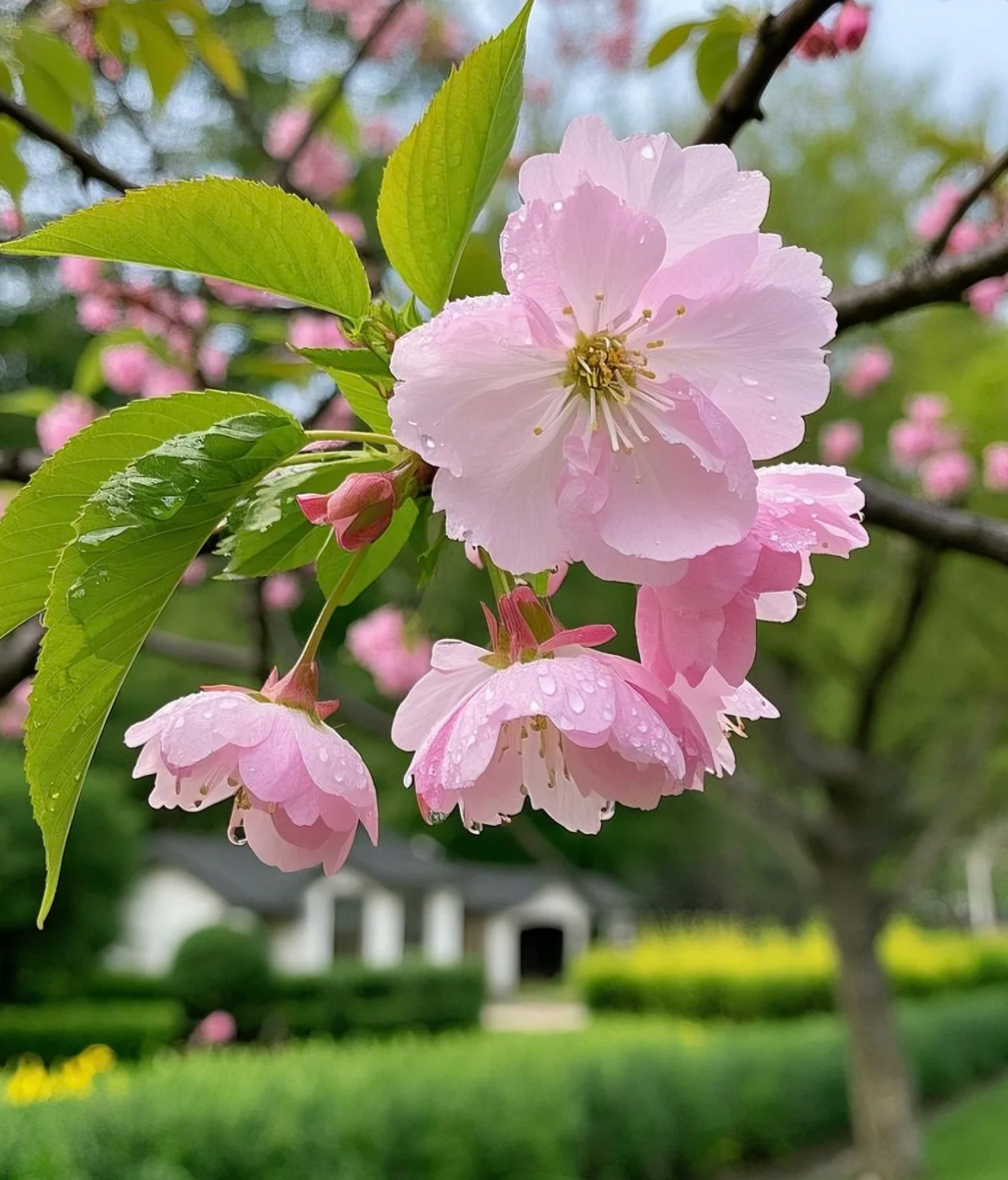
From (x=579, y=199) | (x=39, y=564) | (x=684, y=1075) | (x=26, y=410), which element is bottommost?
(x=684, y=1075)

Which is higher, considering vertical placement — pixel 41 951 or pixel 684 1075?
pixel 41 951

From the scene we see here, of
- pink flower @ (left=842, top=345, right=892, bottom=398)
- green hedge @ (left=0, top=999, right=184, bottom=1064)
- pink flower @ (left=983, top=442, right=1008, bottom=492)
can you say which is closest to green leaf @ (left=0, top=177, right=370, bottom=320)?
pink flower @ (left=983, top=442, right=1008, bottom=492)

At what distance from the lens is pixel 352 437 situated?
1.92ft

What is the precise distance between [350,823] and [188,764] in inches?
3.5

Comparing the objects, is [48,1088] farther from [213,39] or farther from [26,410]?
[213,39]

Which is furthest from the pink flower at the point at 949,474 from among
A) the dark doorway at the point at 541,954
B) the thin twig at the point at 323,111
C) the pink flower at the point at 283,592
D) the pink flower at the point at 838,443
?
the dark doorway at the point at 541,954

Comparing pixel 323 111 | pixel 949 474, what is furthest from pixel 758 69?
pixel 949 474

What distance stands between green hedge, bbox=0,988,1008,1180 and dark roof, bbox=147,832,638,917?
10.2 m

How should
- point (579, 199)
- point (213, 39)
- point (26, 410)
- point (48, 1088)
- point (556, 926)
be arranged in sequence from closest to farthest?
point (579, 199), point (213, 39), point (26, 410), point (48, 1088), point (556, 926)

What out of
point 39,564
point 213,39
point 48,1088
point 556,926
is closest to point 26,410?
point 213,39

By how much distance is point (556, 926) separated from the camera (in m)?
27.0

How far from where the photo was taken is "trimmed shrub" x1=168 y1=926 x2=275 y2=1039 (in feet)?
44.4

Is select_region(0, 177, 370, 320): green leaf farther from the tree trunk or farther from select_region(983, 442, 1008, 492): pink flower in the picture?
the tree trunk

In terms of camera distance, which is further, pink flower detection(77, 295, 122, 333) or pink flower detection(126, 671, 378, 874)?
pink flower detection(77, 295, 122, 333)
